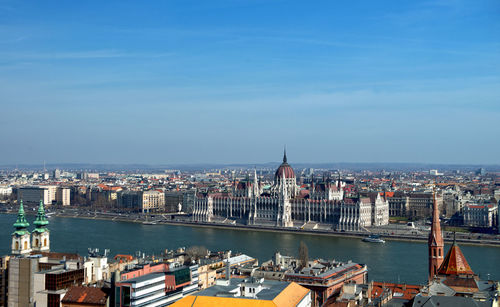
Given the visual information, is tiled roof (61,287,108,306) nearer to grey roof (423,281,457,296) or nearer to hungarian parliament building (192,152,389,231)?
grey roof (423,281,457,296)

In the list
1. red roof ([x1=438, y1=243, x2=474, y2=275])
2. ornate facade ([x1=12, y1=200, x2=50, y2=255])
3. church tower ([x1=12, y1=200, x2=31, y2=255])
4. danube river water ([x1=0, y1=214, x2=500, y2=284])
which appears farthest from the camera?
danube river water ([x1=0, y1=214, x2=500, y2=284])

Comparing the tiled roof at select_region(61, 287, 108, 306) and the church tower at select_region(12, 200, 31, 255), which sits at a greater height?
the church tower at select_region(12, 200, 31, 255)

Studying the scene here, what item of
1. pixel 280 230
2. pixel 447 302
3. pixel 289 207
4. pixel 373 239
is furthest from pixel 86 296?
pixel 289 207

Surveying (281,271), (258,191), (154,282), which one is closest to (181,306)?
(154,282)

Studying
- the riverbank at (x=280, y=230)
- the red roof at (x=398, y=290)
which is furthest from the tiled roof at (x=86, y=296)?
the riverbank at (x=280, y=230)

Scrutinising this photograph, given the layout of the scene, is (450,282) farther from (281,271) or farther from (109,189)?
(109,189)

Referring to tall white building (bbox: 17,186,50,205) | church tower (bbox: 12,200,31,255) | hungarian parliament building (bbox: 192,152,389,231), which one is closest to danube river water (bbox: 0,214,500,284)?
hungarian parliament building (bbox: 192,152,389,231)
